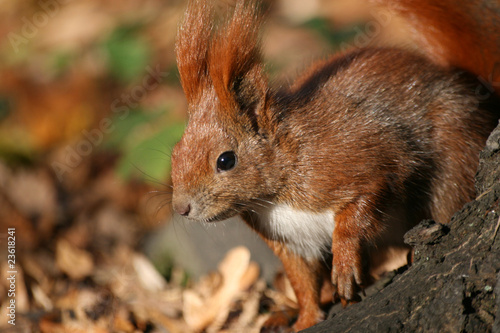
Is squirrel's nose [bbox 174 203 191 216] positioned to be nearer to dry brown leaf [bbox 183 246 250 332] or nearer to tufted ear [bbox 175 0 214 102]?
tufted ear [bbox 175 0 214 102]

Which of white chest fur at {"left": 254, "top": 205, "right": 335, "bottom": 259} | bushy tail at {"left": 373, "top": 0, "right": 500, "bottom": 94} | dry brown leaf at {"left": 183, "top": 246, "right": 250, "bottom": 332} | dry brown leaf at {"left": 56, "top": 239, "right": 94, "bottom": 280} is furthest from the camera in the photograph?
dry brown leaf at {"left": 56, "top": 239, "right": 94, "bottom": 280}

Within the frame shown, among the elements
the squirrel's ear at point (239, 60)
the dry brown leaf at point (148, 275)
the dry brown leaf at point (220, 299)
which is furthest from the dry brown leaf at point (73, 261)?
the squirrel's ear at point (239, 60)

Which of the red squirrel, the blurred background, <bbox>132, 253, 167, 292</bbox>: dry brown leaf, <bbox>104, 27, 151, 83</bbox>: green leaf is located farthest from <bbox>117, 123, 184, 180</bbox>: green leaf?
the red squirrel

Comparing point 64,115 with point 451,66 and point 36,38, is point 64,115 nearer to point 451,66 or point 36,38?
point 36,38

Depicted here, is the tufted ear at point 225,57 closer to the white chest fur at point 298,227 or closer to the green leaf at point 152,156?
the white chest fur at point 298,227

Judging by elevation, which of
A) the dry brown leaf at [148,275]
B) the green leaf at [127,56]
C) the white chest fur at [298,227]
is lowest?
the dry brown leaf at [148,275]

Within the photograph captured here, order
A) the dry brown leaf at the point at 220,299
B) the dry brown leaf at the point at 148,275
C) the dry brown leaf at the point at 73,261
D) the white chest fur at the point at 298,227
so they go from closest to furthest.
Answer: the white chest fur at the point at 298,227 → the dry brown leaf at the point at 220,299 → the dry brown leaf at the point at 148,275 → the dry brown leaf at the point at 73,261

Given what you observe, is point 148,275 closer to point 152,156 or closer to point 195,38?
point 152,156

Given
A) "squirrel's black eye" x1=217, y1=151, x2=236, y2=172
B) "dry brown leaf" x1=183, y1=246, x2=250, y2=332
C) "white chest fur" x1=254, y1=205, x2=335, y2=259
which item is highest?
"squirrel's black eye" x1=217, y1=151, x2=236, y2=172
